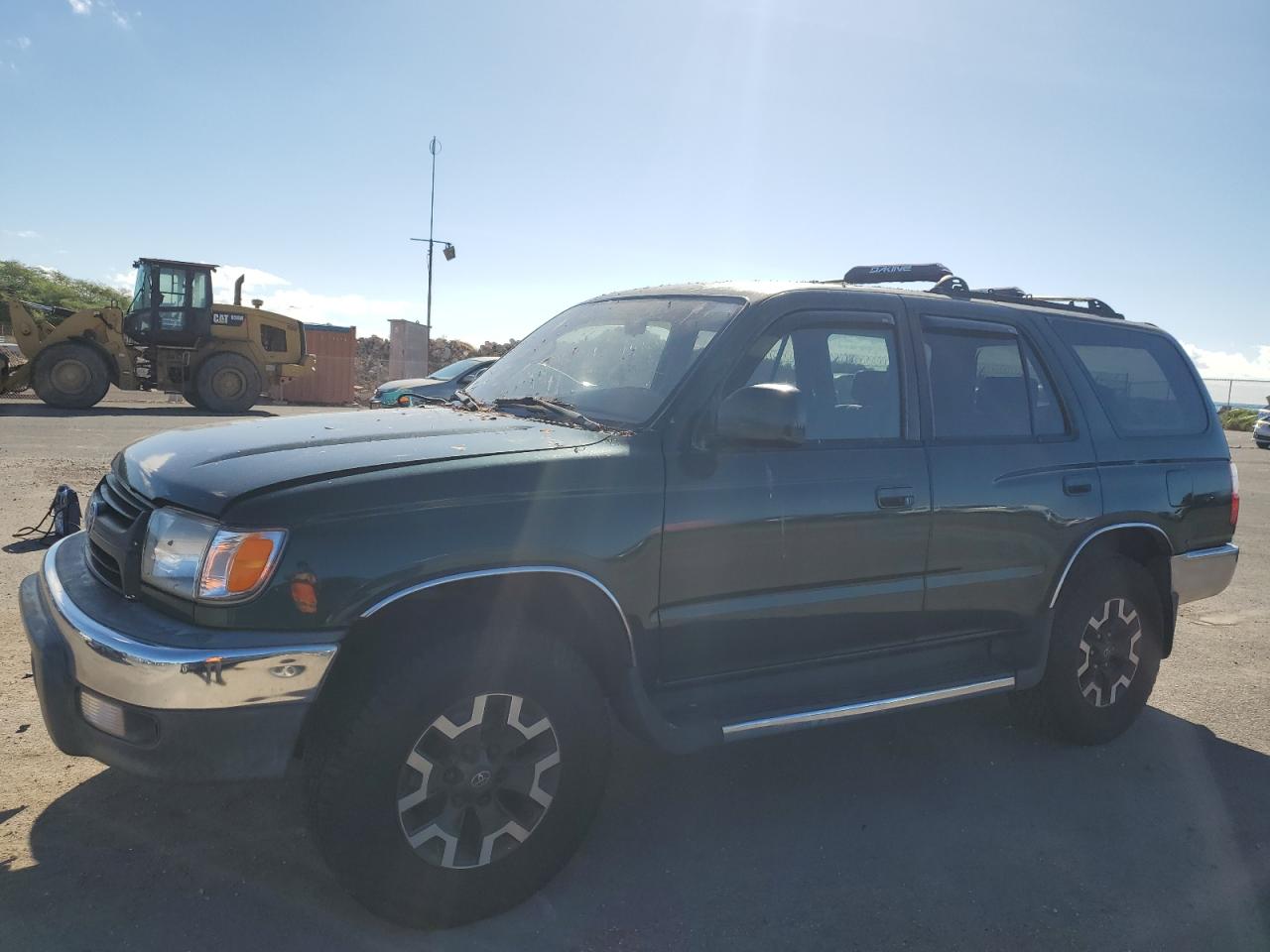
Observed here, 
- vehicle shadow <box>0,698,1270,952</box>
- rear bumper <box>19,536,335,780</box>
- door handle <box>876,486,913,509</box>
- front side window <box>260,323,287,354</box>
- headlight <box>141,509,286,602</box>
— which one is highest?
front side window <box>260,323,287,354</box>

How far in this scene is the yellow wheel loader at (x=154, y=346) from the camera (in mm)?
18609

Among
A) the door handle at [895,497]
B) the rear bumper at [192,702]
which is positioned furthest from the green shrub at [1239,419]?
the rear bumper at [192,702]

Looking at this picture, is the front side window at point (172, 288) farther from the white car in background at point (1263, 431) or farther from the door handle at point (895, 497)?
the white car in background at point (1263, 431)

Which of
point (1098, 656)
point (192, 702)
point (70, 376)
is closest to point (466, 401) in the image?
point (192, 702)

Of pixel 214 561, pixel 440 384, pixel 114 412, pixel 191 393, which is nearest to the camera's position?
pixel 214 561

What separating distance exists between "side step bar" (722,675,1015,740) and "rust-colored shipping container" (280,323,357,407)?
26252mm

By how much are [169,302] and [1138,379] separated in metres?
19.4

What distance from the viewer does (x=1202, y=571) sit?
464cm

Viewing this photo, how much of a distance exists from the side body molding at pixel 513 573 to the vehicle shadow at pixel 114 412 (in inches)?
602

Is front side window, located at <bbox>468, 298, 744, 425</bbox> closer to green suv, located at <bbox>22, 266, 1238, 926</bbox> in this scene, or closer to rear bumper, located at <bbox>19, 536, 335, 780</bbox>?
green suv, located at <bbox>22, 266, 1238, 926</bbox>

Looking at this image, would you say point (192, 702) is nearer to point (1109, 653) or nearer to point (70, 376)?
point (1109, 653)

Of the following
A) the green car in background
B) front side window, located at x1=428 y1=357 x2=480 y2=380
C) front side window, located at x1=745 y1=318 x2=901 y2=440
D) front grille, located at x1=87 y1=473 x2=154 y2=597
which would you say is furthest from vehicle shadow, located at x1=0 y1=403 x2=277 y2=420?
front side window, located at x1=745 y1=318 x2=901 y2=440

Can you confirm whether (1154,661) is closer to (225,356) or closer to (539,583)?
(539,583)

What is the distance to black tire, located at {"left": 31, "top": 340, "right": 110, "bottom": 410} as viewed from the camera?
725 inches
